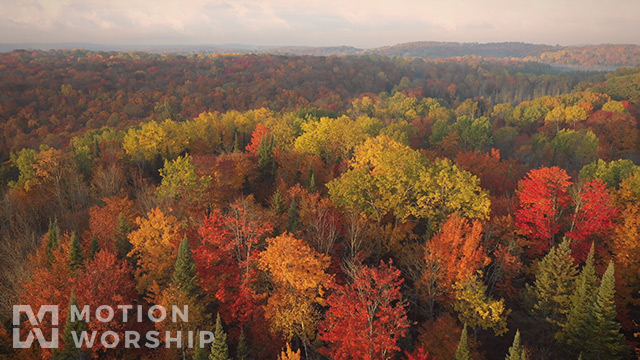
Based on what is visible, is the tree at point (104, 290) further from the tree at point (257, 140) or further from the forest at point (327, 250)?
the tree at point (257, 140)

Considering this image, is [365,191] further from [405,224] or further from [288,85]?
[288,85]

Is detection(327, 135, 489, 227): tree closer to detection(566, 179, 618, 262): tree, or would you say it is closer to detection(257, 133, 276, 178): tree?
detection(566, 179, 618, 262): tree

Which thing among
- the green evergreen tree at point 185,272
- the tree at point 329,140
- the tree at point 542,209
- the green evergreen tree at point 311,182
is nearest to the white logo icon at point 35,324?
the green evergreen tree at point 185,272

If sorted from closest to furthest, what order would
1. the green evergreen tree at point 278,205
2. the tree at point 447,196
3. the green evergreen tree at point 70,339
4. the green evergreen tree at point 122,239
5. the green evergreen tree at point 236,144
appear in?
the green evergreen tree at point 70,339 < the green evergreen tree at point 122,239 < the tree at point 447,196 < the green evergreen tree at point 278,205 < the green evergreen tree at point 236,144

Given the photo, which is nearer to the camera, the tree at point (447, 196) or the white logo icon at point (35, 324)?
the white logo icon at point (35, 324)

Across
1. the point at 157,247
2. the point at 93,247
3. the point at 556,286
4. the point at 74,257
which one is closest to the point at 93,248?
the point at 93,247

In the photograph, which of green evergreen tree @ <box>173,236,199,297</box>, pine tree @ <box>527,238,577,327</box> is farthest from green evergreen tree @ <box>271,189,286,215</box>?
pine tree @ <box>527,238,577,327</box>
